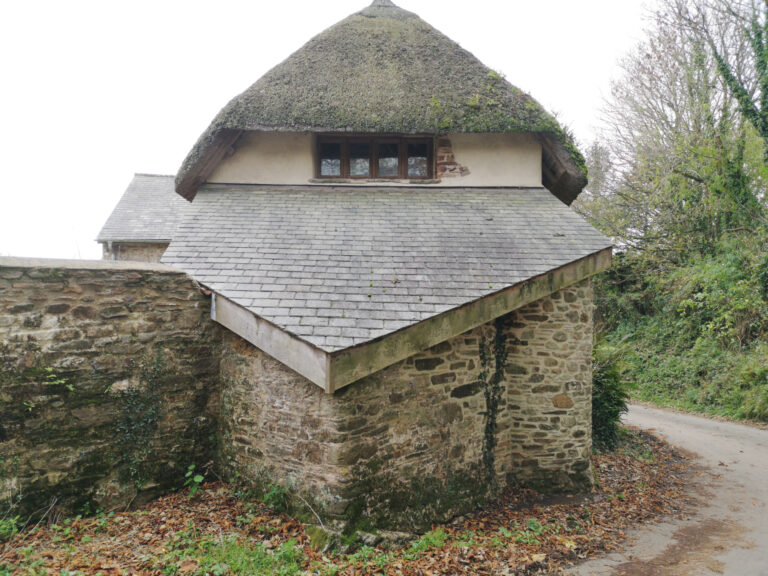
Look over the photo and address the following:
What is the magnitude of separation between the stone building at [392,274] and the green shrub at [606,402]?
6.73 feet

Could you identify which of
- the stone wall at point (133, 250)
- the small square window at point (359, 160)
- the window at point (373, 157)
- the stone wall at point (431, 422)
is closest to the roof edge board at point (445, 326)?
the stone wall at point (431, 422)

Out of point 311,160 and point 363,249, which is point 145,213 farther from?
point 363,249

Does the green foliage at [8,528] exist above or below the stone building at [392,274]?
below

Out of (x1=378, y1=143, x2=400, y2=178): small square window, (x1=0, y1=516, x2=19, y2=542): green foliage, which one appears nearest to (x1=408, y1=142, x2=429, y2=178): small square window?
(x1=378, y1=143, x2=400, y2=178): small square window

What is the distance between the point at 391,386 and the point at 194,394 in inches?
96.3

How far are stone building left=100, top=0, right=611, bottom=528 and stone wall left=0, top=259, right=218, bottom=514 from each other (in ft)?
1.27

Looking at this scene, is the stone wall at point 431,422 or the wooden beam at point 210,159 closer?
the stone wall at point 431,422

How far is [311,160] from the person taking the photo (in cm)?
735

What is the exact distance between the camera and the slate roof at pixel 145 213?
13655 millimetres

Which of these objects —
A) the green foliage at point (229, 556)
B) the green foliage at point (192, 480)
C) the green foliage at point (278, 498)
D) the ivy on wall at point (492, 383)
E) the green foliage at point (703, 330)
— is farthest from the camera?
the green foliage at point (703, 330)

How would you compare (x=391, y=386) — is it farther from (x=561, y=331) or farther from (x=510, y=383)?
(x=561, y=331)

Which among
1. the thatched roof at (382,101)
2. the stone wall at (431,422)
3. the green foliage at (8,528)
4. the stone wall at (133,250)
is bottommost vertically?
the green foliage at (8,528)

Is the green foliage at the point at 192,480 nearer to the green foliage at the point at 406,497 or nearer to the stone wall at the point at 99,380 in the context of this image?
the stone wall at the point at 99,380

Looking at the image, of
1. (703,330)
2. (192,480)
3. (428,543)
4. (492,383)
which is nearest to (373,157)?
(492,383)
